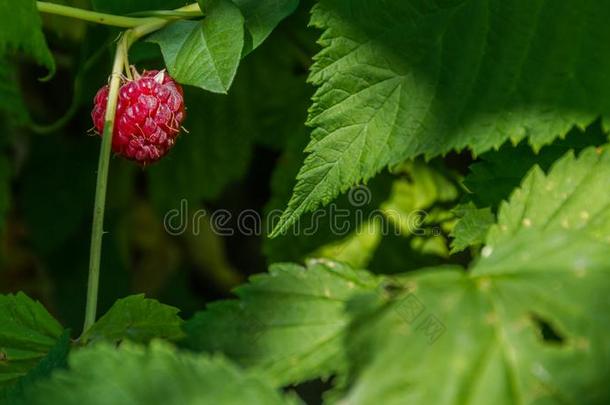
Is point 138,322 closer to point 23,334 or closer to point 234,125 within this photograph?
point 23,334

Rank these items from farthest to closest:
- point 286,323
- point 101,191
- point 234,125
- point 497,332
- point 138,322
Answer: point 234,125, point 101,191, point 138,322, point 286,323, point 497,332

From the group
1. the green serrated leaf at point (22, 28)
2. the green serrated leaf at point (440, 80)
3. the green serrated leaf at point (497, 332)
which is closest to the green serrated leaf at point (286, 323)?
the green serrated leaf at point (497, 332)

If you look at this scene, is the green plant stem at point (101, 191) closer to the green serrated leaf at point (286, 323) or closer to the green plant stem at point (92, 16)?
the green plant stem at point (92, 16)

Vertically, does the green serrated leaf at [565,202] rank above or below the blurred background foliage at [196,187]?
above

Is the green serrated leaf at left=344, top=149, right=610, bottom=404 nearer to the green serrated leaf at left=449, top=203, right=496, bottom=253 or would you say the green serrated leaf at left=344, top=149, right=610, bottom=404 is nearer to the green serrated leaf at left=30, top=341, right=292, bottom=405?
the green serrated leaf at left=30, top=341, right=292, bottom=405

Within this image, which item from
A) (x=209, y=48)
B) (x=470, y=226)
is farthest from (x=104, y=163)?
(x=470, y=226)

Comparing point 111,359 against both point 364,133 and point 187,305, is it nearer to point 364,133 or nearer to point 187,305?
point 364,133

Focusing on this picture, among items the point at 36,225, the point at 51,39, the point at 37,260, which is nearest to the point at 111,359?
the point at 51,39
